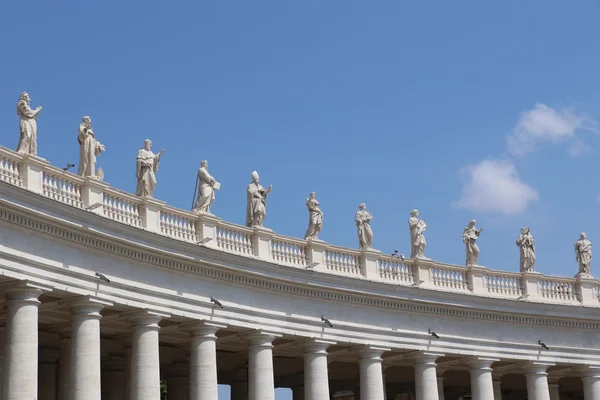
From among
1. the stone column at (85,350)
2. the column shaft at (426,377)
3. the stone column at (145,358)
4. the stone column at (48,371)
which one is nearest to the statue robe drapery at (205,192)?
the stone column at (145,358)

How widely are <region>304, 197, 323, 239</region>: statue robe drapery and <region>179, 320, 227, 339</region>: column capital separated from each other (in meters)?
11.9

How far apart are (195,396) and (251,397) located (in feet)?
16.9

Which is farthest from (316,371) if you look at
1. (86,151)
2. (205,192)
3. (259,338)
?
(86,151)

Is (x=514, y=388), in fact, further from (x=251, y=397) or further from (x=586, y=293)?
(x=251, y=397)

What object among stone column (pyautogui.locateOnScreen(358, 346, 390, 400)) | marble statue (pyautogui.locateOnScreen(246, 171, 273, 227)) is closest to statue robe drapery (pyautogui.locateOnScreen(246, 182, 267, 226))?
marble statue (pyautogui.locateOnScreen(246, 171, 273, 227))

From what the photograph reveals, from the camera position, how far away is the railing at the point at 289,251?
73.3 meters

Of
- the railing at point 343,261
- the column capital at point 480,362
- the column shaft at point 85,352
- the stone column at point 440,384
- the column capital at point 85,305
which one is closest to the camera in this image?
the column shaft at point 85,352

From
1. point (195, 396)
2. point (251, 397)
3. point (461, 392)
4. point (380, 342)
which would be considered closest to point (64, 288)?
point (195, 396)

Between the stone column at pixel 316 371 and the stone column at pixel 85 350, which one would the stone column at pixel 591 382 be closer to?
the stone column at pixel 316 371

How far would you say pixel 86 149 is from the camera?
6166 centimetres

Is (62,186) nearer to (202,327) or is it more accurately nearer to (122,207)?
(122,207)

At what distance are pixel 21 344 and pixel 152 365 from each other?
9.93 m

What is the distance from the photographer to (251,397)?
231ft

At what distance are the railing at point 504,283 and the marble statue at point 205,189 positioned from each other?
25.1m
